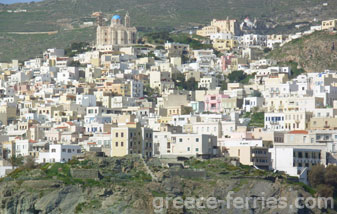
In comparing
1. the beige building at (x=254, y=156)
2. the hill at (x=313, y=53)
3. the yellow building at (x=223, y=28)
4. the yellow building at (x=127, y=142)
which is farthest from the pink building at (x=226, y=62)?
the yellow building at (x=127, y=142)

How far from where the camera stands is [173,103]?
111 metres

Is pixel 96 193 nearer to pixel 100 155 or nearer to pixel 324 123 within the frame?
pixel 100 155

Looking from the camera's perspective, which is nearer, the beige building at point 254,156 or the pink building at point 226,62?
the beige building at point 254,156

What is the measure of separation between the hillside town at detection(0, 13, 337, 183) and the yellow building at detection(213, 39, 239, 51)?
0.19 meters

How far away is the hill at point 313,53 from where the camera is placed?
427 ft

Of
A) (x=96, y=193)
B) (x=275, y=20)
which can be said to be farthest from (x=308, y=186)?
(x=275, y=20)

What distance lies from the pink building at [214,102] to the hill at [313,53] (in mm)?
21550

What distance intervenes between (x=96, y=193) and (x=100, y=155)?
9173 mm

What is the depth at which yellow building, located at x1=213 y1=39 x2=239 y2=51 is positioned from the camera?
152 m

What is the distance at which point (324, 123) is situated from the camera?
3568 inches

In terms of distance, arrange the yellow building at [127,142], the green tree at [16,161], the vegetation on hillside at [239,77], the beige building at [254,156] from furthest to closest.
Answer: the vegetation on hillside at [239,77] < the green tree at [16,161] < the beige building at [254,156] < the yellow building at [127,142]

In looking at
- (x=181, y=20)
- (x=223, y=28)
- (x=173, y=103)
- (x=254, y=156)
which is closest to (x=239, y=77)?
(x=173, y=103)

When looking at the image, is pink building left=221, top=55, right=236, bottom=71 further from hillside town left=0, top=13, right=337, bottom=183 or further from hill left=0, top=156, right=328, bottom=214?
hill left=0, top=156, right=328, bottom=214

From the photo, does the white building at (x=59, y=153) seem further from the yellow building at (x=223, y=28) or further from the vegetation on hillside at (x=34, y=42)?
the vegetation on hillside at (x=34, y=42)
